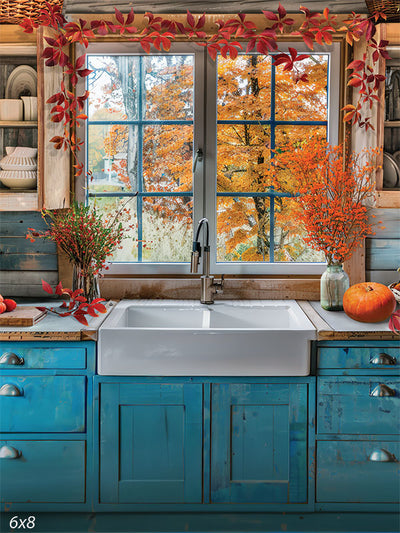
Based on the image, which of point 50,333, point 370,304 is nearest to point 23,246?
point 50,333

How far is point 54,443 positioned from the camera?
7.04 feet

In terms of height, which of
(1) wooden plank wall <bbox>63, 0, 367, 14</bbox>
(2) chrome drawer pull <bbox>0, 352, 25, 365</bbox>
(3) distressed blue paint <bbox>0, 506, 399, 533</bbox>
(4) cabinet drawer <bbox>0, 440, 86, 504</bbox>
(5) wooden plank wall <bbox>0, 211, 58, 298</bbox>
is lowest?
(3) distressed blue paint <bbox>0, 506, 399, 533</bbox>

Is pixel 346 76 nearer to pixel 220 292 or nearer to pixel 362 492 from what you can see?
pixel 220 292

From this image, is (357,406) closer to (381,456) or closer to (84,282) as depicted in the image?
(381,456)

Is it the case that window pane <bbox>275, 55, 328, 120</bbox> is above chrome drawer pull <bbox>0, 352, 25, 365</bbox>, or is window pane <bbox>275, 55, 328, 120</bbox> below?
above

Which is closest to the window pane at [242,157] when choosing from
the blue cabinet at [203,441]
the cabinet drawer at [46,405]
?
the blue cabinet at [203,441]

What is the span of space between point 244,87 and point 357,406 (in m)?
1.69

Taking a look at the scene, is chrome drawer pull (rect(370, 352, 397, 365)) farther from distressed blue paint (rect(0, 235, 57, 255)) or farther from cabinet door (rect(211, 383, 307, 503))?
distressed blue paint (rect(0, 235, 57, 255))

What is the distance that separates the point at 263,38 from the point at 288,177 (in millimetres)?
711

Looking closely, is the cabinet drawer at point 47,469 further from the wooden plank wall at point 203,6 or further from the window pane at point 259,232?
the wooden plank wall at point 203,6

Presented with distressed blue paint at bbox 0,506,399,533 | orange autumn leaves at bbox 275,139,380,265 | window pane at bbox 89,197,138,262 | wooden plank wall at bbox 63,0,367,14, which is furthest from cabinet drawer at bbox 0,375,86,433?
wooden plank wall at bbox 63,0,367,14

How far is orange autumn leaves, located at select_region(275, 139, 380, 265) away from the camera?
2.48 m

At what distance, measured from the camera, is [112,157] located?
111 inches

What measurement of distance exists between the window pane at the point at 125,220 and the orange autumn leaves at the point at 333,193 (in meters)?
0.82
